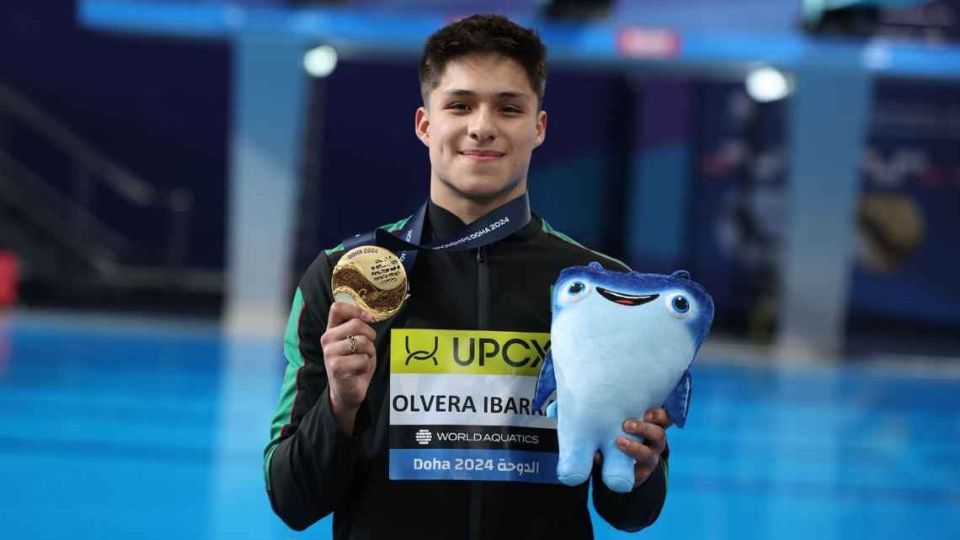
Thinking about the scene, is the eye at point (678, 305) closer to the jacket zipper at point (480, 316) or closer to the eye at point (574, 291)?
the eye at point (574, 291)

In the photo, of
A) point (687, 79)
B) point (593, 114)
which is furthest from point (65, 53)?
point (687, 79)

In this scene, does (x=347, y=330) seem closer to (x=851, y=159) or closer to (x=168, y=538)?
(x=168, y=538)

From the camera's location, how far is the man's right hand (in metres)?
1.53

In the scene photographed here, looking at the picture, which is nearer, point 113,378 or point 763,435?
point 763,435

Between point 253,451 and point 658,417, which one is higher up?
point 658,417

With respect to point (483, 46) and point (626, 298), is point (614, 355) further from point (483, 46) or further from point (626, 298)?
point (483, 46)

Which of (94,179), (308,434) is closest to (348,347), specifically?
(308,434)

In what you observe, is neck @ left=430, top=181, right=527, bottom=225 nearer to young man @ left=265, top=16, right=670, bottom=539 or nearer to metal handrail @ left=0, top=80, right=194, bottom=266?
young man @ left=265, top=16, right=670, bottom=539

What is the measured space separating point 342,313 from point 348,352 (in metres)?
0.05

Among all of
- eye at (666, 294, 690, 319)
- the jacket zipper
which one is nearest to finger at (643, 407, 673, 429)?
eye at (666, 294, 690, 319)

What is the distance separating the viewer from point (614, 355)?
1646 millimetres

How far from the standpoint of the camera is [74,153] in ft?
50.2

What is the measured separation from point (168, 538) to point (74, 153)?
12.4m

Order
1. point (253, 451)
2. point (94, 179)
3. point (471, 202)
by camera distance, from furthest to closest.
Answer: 1. point (94, 179)
2. point (253, 451)
3. point (471, 202)
